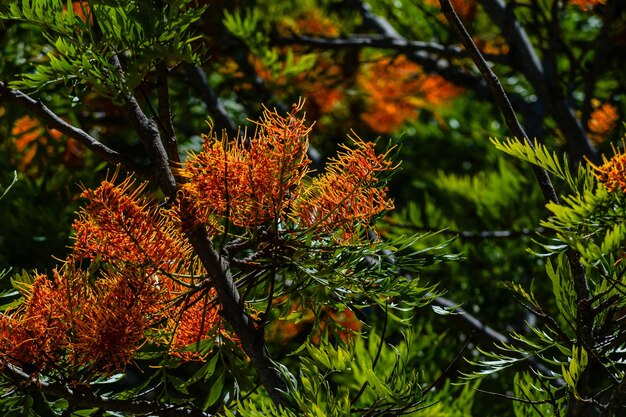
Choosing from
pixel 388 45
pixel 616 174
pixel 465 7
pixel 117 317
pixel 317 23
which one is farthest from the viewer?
pixel 317 23

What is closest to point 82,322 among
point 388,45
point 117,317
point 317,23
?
point 117,317

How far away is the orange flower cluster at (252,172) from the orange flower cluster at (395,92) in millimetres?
1880

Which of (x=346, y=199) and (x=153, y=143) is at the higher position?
(x=153, y=143)

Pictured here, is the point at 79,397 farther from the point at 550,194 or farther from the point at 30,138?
the point at 30,138

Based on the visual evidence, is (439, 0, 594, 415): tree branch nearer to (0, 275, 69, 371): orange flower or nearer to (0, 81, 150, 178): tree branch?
(0, 81, 150, 178): tree branch

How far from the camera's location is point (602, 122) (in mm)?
1909

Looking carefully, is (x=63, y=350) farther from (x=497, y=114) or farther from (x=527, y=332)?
(x=497, y=114)

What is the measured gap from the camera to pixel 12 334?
2.54 ft

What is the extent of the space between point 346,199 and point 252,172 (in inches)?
3.4

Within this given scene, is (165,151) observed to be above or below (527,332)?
above

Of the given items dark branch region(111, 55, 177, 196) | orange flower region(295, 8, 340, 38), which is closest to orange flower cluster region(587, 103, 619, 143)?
orange flower region(295, 8, 340, 38)

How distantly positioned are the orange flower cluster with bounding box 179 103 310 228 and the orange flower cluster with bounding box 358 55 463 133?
1880mm

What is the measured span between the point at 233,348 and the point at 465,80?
4.82 ft

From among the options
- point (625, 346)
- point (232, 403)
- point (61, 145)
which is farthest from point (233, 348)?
point (61, 145)
